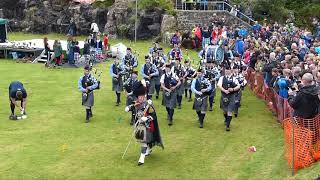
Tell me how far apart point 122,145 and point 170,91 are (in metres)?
3.00

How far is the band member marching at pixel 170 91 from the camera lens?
17.4 meters

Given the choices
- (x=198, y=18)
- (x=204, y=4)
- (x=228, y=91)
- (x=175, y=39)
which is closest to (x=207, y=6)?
(x=204, y=4)

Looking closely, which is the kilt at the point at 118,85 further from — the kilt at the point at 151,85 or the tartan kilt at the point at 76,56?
the tartan kilt at the point at 76,56

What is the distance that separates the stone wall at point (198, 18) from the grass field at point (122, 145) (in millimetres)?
16680

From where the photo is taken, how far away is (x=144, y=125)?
13.3 meters

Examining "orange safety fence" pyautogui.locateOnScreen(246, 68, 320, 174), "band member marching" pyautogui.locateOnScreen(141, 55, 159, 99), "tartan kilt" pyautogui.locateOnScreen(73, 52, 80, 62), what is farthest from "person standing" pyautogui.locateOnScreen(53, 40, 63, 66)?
"orange safety fence" pyautogui.locateOnScreen(246, 68, 320, 174)

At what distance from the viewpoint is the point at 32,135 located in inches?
640

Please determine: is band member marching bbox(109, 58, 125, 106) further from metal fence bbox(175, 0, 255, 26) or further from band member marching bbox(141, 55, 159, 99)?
metal fence bbox(175, 0, 255, 26)

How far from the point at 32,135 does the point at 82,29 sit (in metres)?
27.1

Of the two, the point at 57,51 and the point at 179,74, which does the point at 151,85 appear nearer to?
the point at 179,74

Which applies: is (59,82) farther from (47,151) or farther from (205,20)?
(205,20)

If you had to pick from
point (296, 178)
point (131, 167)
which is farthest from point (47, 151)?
point (296, 178)

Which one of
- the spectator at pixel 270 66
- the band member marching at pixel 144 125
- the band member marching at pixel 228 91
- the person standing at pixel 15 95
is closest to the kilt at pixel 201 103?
the band member marching at pixel 228 91

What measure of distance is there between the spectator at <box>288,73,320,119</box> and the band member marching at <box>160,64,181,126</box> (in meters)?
5.61
